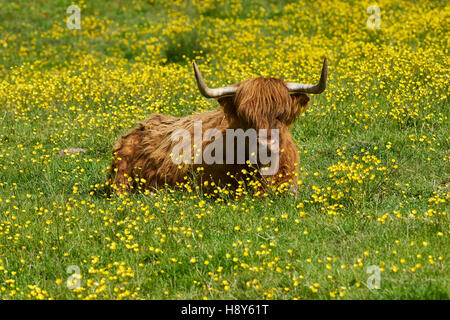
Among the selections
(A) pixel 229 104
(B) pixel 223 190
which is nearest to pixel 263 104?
(A) pixel 229 104

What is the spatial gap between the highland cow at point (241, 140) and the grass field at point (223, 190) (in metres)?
0.35

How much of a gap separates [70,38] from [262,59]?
19.8ft

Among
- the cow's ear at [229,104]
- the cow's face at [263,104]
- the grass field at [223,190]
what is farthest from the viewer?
the cow's ear at [229,104]

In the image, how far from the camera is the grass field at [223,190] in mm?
4488

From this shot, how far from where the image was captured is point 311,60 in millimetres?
11148

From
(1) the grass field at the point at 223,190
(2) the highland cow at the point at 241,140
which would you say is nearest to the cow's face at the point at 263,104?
(2) the highland cow at the point at 241,140

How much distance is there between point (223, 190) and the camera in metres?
5.97

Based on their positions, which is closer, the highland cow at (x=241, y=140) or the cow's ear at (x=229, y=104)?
the highland cow at (x=241, y=140)

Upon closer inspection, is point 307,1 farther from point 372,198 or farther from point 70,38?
point 372,198

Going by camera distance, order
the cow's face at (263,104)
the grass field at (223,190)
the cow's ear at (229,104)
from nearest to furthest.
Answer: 1. the grass field at (223,190)
2. the cow's face at (263,104)
3. the cow's ear at (229,104)

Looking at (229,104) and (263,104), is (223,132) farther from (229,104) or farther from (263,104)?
(263,104)

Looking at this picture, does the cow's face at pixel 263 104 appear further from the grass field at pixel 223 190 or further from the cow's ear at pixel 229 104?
the grass field at pixel 223 190

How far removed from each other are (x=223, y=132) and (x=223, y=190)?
928 millimetres
